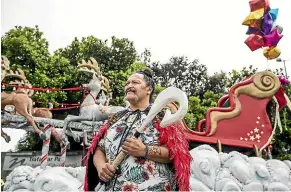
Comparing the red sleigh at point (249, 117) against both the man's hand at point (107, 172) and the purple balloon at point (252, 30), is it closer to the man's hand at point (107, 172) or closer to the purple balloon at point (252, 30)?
the purple balloon at point (252, 30)

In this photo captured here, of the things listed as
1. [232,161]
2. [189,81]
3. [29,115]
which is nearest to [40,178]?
[232,161]

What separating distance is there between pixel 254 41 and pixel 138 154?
4.49 m

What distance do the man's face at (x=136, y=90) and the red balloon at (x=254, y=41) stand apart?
424 cm

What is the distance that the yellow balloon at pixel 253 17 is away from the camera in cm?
538

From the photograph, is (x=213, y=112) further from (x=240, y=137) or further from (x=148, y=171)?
(x=148, y=171)

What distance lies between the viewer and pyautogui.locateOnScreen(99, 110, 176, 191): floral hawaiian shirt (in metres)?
1.34

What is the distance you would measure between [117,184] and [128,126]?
222 mm

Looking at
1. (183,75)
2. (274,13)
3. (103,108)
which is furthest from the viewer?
(183,75)

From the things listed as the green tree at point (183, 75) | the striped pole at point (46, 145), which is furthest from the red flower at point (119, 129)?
the green tree at point (183, 75)

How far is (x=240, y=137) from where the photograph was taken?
531 centimetres

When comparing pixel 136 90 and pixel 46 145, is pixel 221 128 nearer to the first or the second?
pixel 46 145

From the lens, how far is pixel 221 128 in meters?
5.30

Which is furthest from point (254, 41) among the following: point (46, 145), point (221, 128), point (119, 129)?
point (119, 129)

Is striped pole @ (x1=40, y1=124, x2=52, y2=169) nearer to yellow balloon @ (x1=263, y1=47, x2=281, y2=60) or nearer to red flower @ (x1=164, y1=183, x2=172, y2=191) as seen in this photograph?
yellow balloon @ (x1=263, y1=47, x2=281, y2=60)
